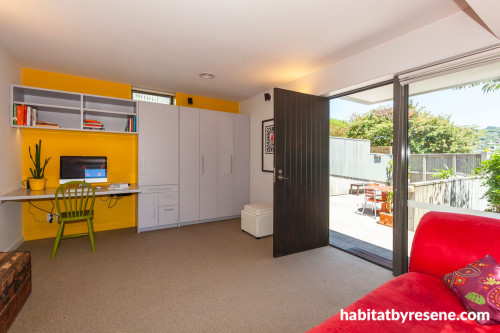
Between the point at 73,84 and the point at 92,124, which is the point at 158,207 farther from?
the point at 73,84

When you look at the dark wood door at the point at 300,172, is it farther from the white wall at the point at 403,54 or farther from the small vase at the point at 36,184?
the small vase at the point at 36,184

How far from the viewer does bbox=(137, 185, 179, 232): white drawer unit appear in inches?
161

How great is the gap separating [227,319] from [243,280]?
24.6 inches

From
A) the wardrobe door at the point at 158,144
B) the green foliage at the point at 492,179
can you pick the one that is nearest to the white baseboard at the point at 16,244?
the wardrobe door at the point at 158,144

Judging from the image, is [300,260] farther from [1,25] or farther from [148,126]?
[1,25]

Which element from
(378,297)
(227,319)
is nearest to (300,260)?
(227,319)

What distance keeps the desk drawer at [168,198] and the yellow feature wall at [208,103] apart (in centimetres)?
179

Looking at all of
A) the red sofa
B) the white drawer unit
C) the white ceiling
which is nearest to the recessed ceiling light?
the white ceiling

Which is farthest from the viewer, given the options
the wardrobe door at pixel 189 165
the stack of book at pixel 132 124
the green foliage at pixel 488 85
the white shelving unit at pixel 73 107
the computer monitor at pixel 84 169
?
the wardrobe door at pixel 189 165

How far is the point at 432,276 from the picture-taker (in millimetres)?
1701

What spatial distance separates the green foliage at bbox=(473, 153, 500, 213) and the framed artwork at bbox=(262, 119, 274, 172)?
2885 millimetres

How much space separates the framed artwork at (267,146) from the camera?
4.52 metres

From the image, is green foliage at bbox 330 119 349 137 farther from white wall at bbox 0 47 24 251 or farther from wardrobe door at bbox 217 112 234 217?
white wall at bbox 0 47 24 251

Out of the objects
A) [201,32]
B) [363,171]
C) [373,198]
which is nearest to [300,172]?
[363,171]
